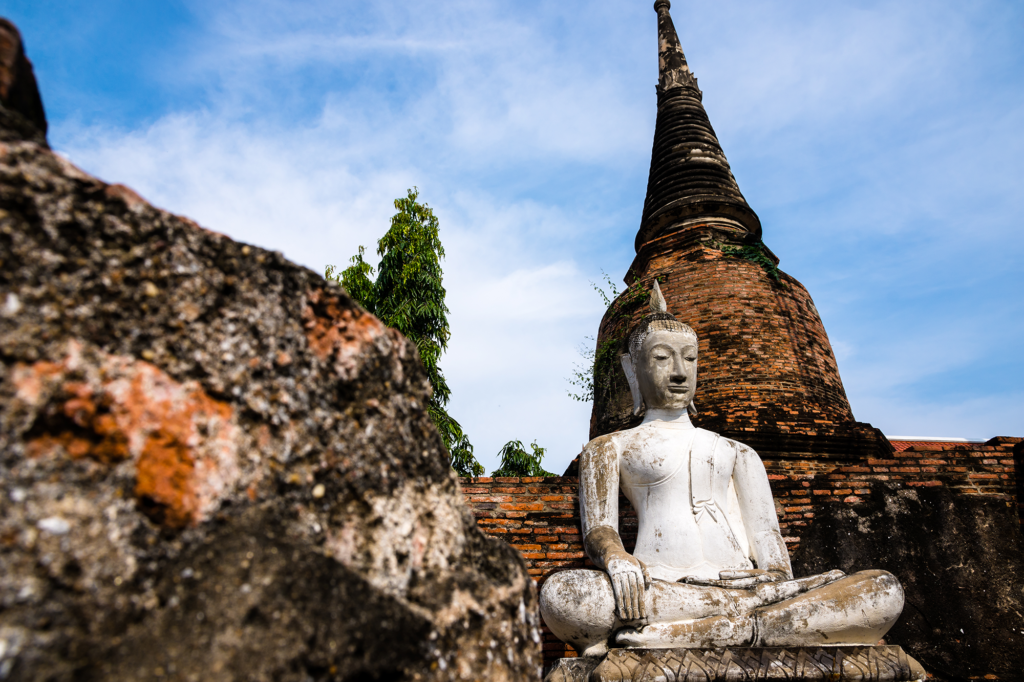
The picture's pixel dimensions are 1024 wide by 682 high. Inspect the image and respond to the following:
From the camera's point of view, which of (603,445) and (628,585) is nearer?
(628,585)

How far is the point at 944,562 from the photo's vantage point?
15.2ft

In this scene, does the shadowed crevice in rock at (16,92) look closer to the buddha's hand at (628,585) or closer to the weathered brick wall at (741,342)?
the buddha's hand at (628,585)

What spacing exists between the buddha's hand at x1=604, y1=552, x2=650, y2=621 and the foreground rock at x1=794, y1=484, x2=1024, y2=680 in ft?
6.55

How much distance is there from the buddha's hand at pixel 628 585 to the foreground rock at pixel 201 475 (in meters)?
1.94

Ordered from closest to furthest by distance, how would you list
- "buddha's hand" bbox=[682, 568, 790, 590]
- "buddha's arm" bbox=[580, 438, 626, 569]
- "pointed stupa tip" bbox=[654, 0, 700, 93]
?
1. "buddha's hand" bbox=[682, 568, 790, 590]
2. "buddha's arm" bbox=[580, 438, 626, 569]
3. "pointed stupa tip" bbox=[654, 0, 700, 93]

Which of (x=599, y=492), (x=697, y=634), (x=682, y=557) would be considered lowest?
(x=697, y=634)

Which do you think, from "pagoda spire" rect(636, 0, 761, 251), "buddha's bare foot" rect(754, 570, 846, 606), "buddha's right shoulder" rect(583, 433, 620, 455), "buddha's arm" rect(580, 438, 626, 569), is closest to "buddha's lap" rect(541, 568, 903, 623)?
"buddha's bare foot" rect(754, 570, 846, 606)

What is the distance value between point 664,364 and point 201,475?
3.67 meters

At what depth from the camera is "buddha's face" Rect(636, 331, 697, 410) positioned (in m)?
4.39

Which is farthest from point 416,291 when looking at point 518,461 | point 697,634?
point 697,634

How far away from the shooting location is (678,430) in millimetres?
4262

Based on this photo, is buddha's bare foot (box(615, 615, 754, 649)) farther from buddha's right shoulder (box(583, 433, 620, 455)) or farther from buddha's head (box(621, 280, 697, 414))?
buddha's head (box(621, 280, 697, 414))

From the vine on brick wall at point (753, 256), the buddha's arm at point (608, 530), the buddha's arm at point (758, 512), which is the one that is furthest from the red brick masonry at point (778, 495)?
the vine on brick wall at point (753, 256)

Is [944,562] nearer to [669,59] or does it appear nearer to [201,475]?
[201,475]
